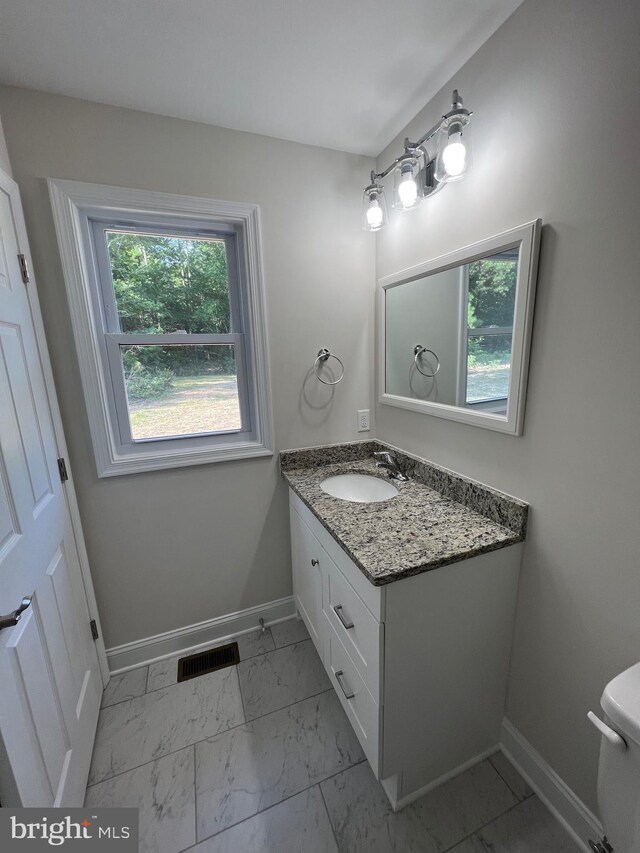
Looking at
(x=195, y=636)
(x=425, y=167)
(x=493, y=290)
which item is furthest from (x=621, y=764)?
(x=425, y=167)

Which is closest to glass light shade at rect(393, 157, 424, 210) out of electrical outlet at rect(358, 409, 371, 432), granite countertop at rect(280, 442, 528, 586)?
electrical outlet at rect(358, 409, 371, 432)

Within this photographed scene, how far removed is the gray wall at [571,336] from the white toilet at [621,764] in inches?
9.8

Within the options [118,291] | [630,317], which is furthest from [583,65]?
[118,291]

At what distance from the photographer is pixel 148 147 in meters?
1.33

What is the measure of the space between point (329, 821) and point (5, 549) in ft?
4.18

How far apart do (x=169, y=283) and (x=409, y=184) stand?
1076 mm

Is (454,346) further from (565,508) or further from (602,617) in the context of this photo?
(602,617)

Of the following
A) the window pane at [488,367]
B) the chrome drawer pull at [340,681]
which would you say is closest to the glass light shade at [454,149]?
the window pane at [488,367]

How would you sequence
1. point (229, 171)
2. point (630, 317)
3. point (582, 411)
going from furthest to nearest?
point (229, 171)
point (582, 411)
point (630, 317)

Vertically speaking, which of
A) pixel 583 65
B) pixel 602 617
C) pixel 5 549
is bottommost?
pixel 602 617

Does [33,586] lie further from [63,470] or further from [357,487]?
[357,487]

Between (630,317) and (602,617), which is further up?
(630,317)

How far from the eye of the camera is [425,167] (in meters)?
1.30

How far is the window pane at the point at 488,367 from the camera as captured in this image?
1.11 metres
